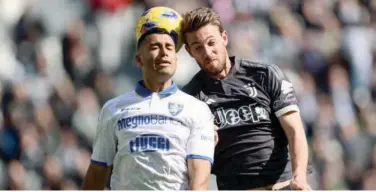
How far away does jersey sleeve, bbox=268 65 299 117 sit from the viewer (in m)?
4.45

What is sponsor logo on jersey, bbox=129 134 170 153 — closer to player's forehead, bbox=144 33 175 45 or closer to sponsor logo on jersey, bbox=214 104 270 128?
player's forehead, bbox=144 33 175 45

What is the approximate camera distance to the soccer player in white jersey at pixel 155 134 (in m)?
3.82

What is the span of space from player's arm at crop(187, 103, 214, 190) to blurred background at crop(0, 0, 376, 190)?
396cm

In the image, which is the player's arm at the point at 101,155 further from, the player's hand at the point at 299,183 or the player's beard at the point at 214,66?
the player's hand at the point at 299,183

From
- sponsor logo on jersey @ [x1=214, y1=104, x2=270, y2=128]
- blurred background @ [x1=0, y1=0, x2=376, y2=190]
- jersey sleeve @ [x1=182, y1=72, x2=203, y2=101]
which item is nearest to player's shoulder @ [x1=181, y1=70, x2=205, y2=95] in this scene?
jersey sleeve @ [x1=182, y1=72, x2=203, y2=101]

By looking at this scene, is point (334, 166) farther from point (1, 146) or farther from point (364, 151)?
point (1, 146)

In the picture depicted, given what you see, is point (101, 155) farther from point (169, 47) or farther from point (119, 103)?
point (169, 47)

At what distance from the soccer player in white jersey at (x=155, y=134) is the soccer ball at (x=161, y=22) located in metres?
0.02

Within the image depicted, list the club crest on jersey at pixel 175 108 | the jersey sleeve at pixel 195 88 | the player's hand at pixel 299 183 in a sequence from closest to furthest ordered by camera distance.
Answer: the club crest on jersey at pixel 175 108 → the player's hand at pixel 299 183 → the jersey sleeve at pixel 195 88

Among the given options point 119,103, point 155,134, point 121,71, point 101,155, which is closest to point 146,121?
point 155,134

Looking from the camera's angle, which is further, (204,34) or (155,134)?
(204,34)

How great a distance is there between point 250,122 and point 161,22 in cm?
80

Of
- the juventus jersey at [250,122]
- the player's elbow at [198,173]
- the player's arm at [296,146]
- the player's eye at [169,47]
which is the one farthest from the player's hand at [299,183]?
the player's eye at [169,47]

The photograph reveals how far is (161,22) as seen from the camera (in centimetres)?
402
